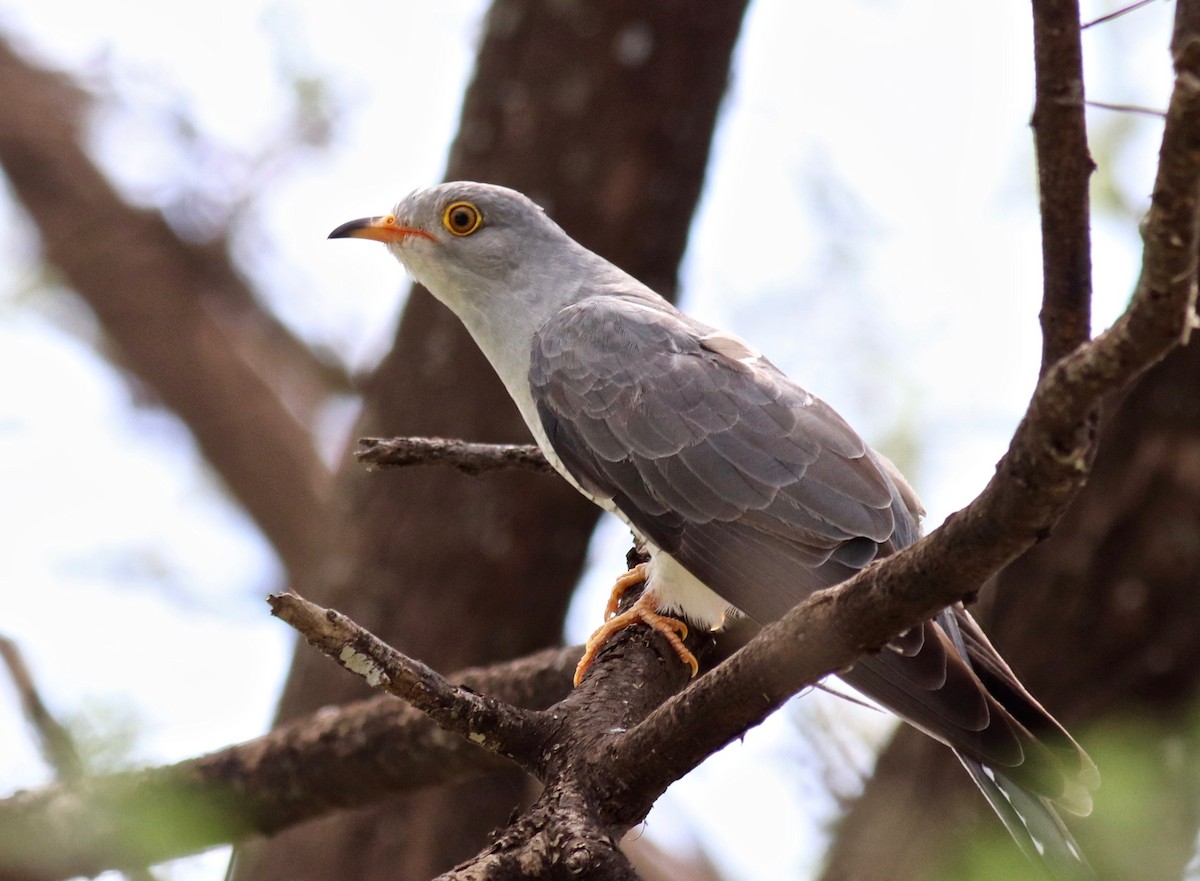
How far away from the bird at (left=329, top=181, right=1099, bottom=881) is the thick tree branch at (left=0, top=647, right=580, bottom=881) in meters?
0.92

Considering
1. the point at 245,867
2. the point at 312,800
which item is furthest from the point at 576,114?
the point at 245,867

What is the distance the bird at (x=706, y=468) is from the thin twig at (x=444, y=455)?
10 centimetres

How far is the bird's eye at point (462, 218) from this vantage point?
481 cm

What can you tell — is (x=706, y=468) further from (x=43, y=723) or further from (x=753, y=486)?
(x=43, y=723)

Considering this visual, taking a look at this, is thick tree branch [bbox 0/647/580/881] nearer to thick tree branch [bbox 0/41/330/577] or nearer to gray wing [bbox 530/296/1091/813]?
gray wing [bbox 530/296/1091/813]

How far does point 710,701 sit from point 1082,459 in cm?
94

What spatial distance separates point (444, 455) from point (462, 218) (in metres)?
1.27

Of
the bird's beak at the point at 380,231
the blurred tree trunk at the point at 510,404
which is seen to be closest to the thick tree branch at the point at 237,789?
the blurred tree trunk at the point at 510,404

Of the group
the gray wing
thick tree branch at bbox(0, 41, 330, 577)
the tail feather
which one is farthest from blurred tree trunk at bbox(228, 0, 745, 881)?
the tail feather

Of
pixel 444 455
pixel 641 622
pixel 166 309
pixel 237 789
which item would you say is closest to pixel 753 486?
pixel 641 622

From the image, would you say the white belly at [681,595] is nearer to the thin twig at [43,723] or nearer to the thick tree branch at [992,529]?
the thick tree branch at [992,529]

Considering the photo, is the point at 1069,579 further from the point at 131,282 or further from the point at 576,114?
the point at 131,282

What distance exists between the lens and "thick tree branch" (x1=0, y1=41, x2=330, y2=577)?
835 centimetres

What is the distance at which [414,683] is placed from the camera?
2.69 metres
